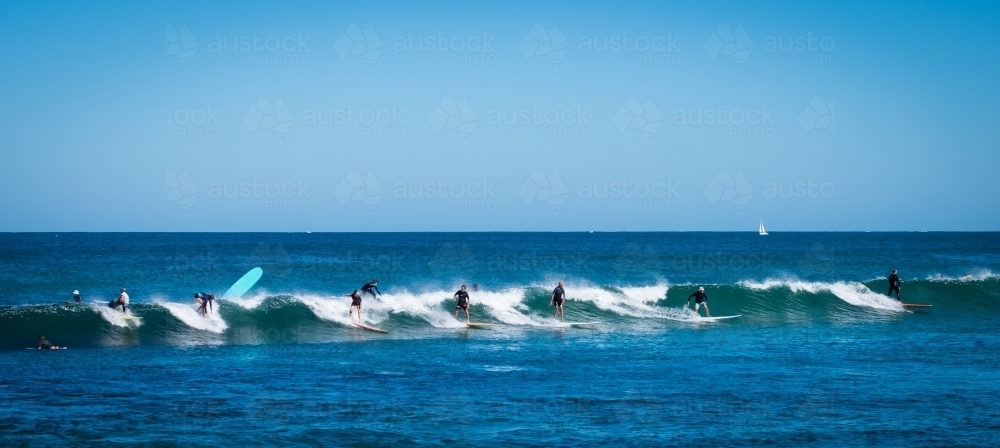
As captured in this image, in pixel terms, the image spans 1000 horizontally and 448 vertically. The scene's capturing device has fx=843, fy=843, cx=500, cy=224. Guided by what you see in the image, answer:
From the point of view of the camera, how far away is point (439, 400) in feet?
54.6

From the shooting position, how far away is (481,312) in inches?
1305

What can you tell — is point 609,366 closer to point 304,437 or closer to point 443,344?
point 443,344

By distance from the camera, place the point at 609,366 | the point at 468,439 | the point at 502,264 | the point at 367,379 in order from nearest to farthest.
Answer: the point at 468,439 → the point at 367,379 → the point at 609,366 → the point at 502,264

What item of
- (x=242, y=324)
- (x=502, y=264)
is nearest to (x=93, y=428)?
(x=242, y=324)

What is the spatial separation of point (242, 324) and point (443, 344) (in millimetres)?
8210

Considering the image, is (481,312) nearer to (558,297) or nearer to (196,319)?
(558,297)

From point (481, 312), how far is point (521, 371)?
13.2 m

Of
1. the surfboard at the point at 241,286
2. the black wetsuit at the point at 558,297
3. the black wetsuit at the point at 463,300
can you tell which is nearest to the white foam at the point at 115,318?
the surfboard at the point at 241,286

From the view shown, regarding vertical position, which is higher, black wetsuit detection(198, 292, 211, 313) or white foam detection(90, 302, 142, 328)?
black wetsuit detection(198, 292, 211, 313)

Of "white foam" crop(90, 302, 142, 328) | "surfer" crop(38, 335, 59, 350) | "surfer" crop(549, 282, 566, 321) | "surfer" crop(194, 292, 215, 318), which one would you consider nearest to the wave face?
"white foam" crop(90, 302, 142, 328)

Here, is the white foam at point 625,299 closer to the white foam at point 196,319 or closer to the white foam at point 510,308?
the white foam at point 510,308

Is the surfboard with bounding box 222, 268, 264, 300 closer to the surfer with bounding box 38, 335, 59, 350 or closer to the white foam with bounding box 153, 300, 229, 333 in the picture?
the white foam with bounding box 153, 300, 229, 333

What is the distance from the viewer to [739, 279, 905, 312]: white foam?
37.0m

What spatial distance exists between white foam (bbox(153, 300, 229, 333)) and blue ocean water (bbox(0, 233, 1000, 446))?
0.11 meters
